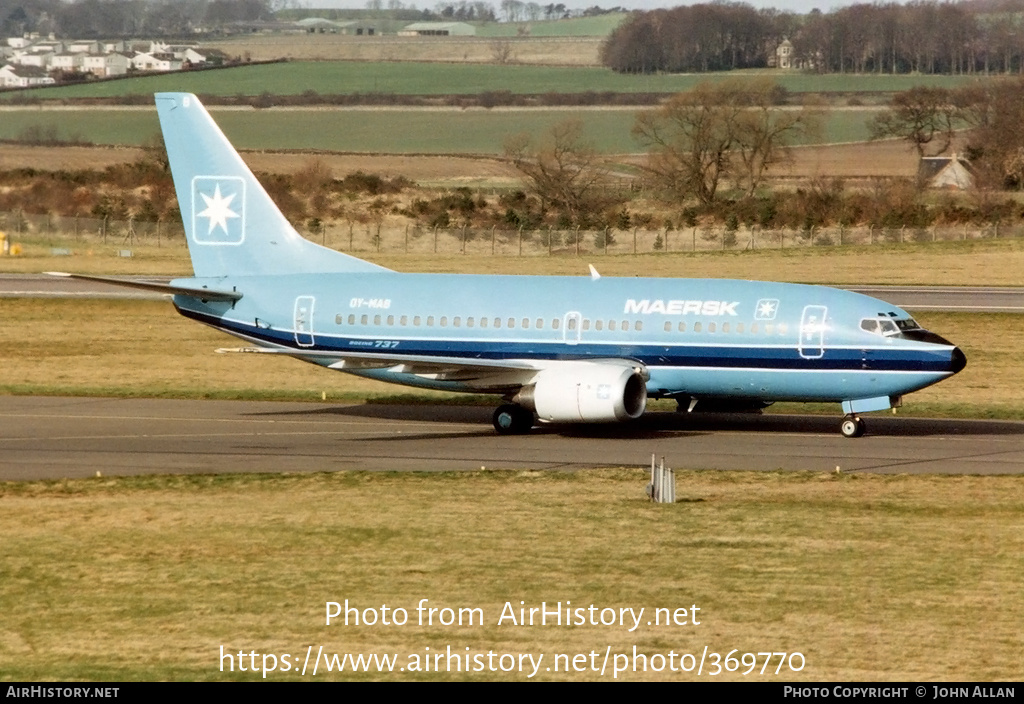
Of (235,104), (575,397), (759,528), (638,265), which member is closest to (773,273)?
(638,265)

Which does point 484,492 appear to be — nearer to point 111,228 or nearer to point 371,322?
point 371,322

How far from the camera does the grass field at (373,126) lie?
468 ft

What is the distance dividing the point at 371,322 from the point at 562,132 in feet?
305

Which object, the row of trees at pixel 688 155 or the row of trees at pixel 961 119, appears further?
the row of trees at pixel 961 119

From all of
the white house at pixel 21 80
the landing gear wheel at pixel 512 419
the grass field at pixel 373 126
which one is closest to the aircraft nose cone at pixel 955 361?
the landing gear wheel at pixel 512 419

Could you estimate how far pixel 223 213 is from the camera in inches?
1667

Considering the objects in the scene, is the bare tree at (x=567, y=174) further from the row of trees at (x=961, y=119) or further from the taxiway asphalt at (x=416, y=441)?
the taxiway asphalt at (x=416, y=441)

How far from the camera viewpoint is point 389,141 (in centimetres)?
14788

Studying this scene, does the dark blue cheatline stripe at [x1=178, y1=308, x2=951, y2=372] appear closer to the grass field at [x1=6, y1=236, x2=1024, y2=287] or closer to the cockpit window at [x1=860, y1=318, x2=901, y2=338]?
the cockpit window at [x1=860, y1=318, x2=901, y2=338]

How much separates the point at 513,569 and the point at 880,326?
17437 mm

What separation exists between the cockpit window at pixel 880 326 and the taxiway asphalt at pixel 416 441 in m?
2.51

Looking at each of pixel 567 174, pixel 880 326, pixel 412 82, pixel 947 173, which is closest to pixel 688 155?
pixel 567 174

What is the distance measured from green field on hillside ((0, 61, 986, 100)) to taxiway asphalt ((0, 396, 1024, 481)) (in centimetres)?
12816

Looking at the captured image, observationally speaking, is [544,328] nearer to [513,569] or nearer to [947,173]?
[513,569]
